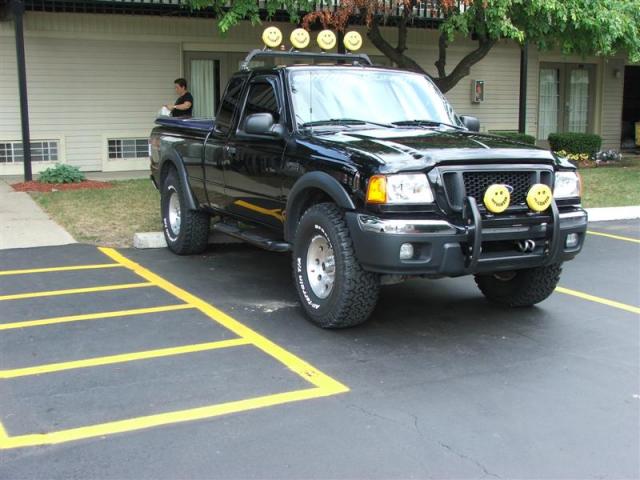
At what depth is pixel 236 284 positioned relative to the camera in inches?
275

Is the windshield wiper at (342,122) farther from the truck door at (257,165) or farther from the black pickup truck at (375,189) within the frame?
Answer: the truck door at (257,165)

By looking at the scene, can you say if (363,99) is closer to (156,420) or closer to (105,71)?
(156,420)

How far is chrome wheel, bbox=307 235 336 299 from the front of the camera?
548 cm

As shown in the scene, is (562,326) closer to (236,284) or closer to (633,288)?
(633,288)

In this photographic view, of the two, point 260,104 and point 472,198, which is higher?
point 260,104

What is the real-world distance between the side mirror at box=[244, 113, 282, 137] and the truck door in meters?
0.10

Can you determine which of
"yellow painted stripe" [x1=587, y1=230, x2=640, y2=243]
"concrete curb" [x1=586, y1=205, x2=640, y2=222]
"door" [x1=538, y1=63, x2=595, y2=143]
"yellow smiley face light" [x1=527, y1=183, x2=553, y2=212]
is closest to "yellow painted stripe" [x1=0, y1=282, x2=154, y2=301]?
"yellow smiley face light" [x1=527, y1=183, x2=553, y2=212]

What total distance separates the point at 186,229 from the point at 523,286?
3.78 metres

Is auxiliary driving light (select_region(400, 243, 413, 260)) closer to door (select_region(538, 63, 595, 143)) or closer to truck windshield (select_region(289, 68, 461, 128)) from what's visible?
truck windshield (select_region(289, 68, 461, 128))

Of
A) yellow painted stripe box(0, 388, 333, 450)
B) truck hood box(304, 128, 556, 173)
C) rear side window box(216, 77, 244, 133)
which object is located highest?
rear side window box(216, 77, 244, 133)

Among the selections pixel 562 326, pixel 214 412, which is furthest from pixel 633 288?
pixel 214 412

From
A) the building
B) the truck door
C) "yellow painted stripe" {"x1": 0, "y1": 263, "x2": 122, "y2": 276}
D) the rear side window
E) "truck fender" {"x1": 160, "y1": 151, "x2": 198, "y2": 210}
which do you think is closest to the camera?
the truck door

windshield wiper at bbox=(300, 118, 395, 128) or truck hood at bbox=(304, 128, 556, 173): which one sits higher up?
windshield wiper at bbox=(300, 118, 395, 128)

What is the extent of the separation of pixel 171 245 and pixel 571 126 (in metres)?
16.2
